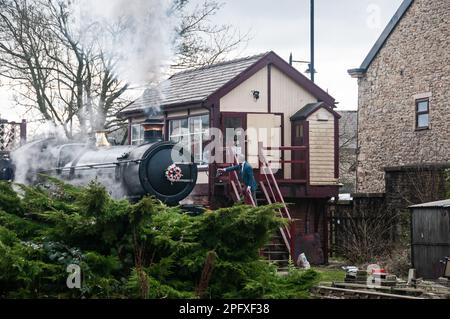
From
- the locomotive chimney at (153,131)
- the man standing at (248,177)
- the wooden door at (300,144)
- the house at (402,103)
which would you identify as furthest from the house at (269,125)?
the locomotive chimney at (153,131)

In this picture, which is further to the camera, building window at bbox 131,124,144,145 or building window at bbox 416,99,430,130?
building window at bbox 416,99,430,130

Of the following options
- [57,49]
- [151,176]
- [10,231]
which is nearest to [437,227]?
[151,176]

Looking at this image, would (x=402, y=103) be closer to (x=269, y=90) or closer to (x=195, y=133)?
(x=269, y=90)

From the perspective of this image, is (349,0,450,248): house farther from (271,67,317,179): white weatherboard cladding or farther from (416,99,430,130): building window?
(271,67,317,179): white weatherboard cladding

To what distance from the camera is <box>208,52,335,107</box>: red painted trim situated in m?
23.0

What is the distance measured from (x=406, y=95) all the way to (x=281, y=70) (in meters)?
6.17

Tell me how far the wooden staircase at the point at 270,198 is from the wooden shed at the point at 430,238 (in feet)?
9.66

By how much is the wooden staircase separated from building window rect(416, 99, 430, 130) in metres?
7.14

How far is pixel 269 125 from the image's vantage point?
23672 millimetres

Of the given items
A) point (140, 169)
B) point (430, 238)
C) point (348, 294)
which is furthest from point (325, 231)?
point (348, 294)

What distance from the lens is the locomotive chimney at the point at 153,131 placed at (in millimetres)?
A: 17109

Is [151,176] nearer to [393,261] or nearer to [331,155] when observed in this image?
[393,261]

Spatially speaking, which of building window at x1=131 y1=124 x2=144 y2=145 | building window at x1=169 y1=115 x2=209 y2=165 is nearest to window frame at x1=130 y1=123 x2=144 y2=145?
building window at x1=131 y1=124 x2=144 y2=145
